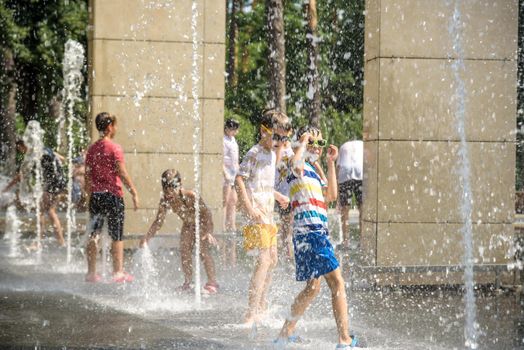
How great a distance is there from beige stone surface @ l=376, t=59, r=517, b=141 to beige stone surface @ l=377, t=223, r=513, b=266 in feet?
2.94

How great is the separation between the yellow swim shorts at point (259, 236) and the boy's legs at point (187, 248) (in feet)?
7.11

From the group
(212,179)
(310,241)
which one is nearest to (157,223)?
(310,241)

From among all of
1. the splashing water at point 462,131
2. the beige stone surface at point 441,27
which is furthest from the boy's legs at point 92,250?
the splashing water at point 462,131

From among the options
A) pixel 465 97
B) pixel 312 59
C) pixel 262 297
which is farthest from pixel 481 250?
pixel 312 59

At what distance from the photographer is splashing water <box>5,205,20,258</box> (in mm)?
14086

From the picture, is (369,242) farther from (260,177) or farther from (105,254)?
(105,254)

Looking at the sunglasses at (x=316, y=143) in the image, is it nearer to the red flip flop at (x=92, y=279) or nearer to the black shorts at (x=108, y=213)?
the black shorts at (x=108, y=213)

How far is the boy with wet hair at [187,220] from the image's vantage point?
9.44 meters

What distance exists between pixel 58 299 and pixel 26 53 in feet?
79.1

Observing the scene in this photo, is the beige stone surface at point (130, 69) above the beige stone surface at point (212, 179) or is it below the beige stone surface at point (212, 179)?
above

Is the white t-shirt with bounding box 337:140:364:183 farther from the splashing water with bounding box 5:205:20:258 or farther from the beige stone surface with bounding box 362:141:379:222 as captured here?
the splashing water with bounding box 5:205:20:258

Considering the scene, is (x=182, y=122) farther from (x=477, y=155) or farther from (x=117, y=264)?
(x=477, y=155)

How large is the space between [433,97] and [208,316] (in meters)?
3.38

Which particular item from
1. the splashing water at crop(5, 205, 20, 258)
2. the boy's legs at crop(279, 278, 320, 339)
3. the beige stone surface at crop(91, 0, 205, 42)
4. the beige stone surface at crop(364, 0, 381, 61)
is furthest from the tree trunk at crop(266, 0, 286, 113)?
the boy's legs at crop(279, 278, 320, 339)
